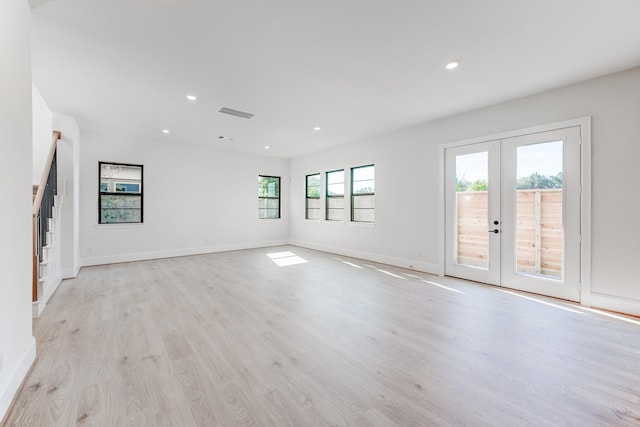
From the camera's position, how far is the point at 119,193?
234 inches

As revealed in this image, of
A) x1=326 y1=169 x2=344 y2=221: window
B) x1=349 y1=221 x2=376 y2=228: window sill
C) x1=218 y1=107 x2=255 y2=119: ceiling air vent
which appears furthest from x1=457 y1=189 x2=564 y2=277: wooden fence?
x1=218 y1=107 x2=255 y2=119: ceiling air vent

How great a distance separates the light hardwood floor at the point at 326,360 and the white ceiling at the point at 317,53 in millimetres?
2814

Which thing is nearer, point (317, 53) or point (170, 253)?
point (317, 53)

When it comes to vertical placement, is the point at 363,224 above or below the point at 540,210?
below

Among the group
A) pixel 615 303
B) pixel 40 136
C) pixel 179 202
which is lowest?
pixel 615 303

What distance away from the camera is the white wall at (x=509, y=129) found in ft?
10.2

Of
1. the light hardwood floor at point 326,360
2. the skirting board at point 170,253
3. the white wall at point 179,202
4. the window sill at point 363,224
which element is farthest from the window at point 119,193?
the window sill at point 363,224

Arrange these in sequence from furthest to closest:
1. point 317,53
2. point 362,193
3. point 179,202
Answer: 1. point 179,202
2. point 362,193
3. point 317,53

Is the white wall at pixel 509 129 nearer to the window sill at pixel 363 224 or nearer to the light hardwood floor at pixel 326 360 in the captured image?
the window sill at pixel 363 224

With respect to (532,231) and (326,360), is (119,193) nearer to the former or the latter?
(326,360)

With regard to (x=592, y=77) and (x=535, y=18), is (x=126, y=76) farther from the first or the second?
(x=592, y=77)

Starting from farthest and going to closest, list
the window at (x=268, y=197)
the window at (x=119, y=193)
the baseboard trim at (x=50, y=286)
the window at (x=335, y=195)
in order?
1. the window at (x=268, y=197)
2. the window at (x=335, y=195)
3. the window at (x=119, y=193)
4. the baseboard trim at (x=50, y=286)

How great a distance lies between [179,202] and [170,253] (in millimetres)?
1261

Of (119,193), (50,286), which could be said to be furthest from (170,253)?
(50,286)
